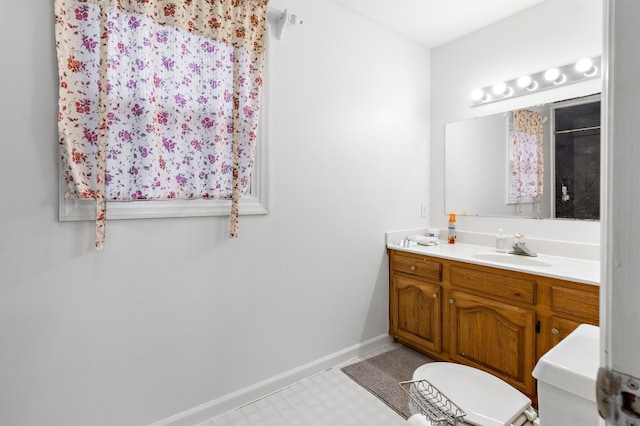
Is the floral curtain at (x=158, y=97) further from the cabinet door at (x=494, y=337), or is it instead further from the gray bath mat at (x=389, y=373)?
the cabinet door at (x=494, y=337)

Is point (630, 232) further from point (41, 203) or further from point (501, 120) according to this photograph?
point (501, 120)

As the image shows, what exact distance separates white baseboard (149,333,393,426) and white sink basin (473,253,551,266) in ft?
3.41

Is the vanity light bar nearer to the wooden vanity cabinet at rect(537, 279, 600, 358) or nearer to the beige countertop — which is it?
the beige countertop

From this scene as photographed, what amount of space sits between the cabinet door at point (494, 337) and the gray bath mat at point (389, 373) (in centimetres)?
33

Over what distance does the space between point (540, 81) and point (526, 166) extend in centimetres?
60

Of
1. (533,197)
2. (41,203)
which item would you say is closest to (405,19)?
(533,197)

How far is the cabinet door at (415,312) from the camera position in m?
2.37

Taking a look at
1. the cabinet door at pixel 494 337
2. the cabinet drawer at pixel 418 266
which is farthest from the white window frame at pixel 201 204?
the cabinet door at pixel 494 337

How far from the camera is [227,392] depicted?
1.90 metres

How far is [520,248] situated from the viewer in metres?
2.32

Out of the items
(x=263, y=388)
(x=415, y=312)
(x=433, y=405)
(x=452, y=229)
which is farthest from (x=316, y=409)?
(x=452, y=229)

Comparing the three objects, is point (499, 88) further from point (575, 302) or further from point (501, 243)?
point (575, 302)

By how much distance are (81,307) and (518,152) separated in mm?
2902

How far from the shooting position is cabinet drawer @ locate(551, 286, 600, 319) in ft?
5.39
